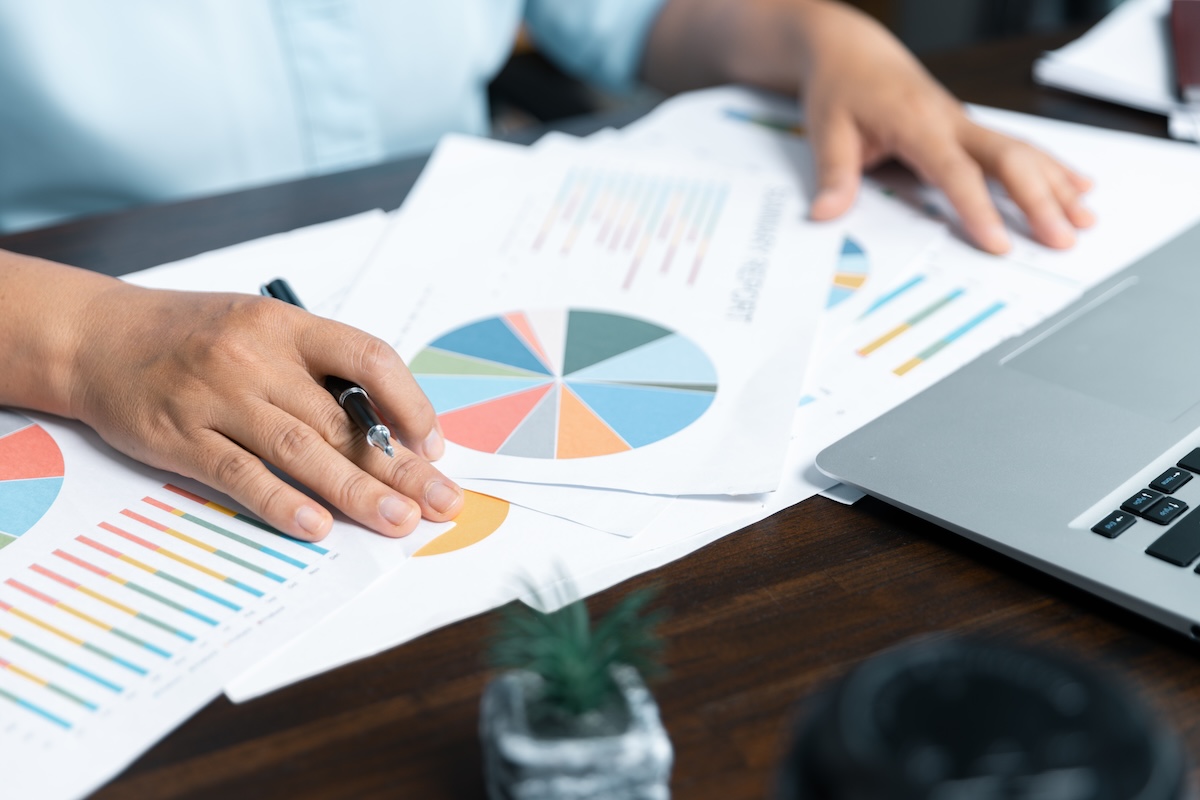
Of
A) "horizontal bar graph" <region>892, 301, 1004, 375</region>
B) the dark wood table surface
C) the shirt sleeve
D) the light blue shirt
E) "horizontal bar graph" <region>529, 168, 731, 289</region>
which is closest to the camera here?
the dark wood table surface

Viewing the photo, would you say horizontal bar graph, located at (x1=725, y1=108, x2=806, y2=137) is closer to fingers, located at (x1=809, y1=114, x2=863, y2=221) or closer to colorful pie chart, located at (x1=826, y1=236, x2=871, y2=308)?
fingers, located at (x1=809, y1=114, x2=863, y2=221)

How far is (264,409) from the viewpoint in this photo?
51 cm

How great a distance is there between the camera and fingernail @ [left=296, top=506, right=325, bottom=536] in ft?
1.57

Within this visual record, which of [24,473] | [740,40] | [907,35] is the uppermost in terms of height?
[740,40]

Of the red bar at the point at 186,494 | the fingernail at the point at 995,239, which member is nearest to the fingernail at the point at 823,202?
the fingernail at the point at 995,239

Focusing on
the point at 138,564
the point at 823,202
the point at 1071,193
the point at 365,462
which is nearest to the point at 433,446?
the point at 365,462

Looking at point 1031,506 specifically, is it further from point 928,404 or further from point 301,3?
point 301,3

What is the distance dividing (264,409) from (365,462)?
0.05m

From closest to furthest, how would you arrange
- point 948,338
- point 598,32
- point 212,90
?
point 948,338 < point 212,90 < point 598,32

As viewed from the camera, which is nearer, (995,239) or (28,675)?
(28,675)

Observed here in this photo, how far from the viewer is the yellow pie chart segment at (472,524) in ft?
1.58

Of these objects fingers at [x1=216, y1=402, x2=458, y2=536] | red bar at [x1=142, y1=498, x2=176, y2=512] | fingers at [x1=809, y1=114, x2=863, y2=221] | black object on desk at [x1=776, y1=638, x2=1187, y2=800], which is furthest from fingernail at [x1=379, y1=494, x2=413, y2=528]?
fingers at [x1=809, y1=114, x2=863, y2=221]

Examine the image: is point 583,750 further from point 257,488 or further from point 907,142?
point 907,142

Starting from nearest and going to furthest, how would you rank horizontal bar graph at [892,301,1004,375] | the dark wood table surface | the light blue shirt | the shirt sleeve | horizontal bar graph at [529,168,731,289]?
the dark wood table surface
horizontal bar graph at [892,301,1004,375]
horizontal bar graph at [529,168,731,289]
the light blue shirt
the shirt sleeve
